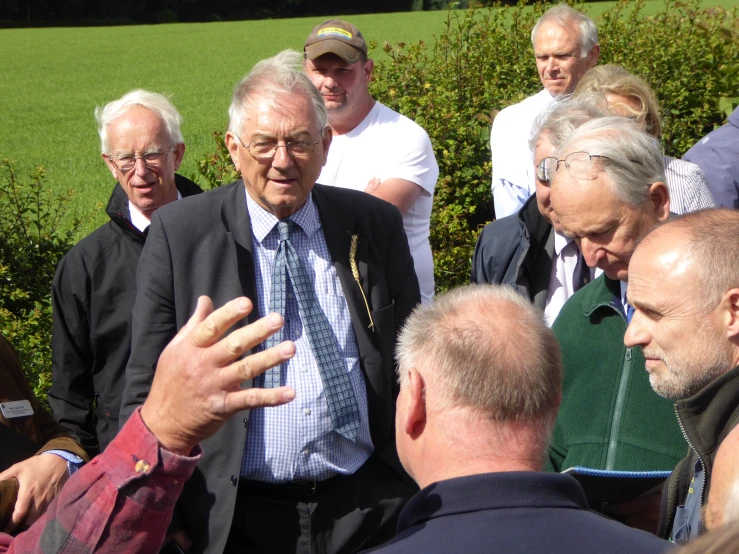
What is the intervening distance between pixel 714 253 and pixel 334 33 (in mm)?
2795

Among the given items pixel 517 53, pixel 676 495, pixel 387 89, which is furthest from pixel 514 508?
pixel 517 53

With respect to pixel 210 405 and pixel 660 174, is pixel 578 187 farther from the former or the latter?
pixel 210 405

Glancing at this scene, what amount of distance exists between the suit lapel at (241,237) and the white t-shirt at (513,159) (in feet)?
6.24

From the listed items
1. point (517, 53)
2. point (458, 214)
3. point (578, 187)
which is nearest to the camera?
point (578, 187)

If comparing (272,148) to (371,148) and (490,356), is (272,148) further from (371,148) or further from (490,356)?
(490,356)

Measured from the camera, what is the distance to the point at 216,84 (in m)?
25.3

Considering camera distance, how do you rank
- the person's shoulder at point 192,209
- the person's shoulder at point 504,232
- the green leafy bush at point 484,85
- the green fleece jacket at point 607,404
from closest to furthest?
the green fleece jacket at point 607,404, the person's shoulder at point 192,209, the person's shoulder at point 504,232, the green leafy bush at point 484,85

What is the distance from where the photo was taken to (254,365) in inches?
56.7

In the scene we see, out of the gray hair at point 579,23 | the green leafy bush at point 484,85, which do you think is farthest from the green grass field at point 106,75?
the gray hair at point 579,23

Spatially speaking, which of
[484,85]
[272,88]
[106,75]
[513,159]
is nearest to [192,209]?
[272,88]

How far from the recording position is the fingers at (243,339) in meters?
1.43

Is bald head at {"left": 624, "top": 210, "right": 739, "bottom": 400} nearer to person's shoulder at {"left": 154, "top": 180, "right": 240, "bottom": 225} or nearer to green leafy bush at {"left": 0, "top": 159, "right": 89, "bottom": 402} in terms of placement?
person's shoulder at {"left": 154, "top": 180, "right": 240, "bottom": 225}

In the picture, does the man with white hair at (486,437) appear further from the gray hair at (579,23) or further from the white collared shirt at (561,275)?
the gray hair at (579,23)

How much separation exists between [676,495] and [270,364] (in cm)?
129
